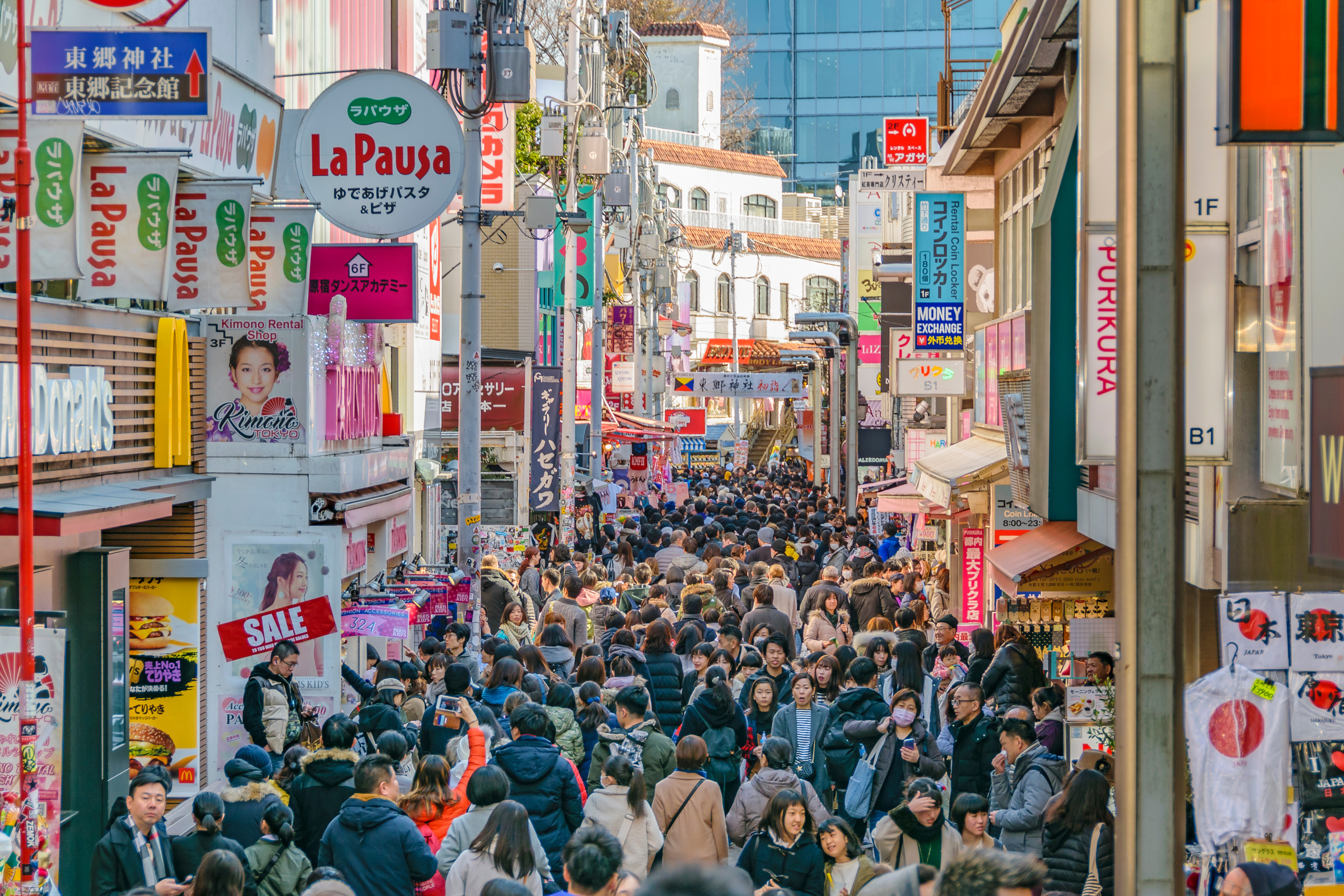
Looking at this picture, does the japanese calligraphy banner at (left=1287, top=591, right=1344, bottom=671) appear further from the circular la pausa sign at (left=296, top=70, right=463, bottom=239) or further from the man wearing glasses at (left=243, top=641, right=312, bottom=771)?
the circular la pausa sign at (left=296, top=70, right=463, bottom=239)

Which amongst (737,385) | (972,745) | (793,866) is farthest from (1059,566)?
(737,385)

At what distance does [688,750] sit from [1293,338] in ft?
12.5

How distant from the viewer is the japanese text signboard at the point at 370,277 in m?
14.8

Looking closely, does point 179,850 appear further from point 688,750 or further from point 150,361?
point 150,361

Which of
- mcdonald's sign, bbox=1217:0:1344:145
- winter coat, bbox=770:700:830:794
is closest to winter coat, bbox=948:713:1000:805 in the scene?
winter coat, bbox=770:700:830:794

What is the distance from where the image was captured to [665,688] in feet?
38.2

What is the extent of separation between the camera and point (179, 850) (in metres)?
7.43

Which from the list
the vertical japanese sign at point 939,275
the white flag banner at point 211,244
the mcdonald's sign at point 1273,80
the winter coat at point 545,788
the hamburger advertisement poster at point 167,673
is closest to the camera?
the mcdonald's sign at point 1273,80

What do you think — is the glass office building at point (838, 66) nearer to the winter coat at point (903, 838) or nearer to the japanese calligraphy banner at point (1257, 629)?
the winter coat at point (903, 838)

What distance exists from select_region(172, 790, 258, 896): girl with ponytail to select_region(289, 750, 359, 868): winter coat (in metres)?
0.71

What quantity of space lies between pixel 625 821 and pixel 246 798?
1.97m

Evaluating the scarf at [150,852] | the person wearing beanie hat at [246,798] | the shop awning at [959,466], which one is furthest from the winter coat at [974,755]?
the shop awning at [959,466]

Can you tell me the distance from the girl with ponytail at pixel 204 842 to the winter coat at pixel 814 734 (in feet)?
13.1

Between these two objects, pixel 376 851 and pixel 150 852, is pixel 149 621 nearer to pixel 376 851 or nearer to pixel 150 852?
pixel 150 852
